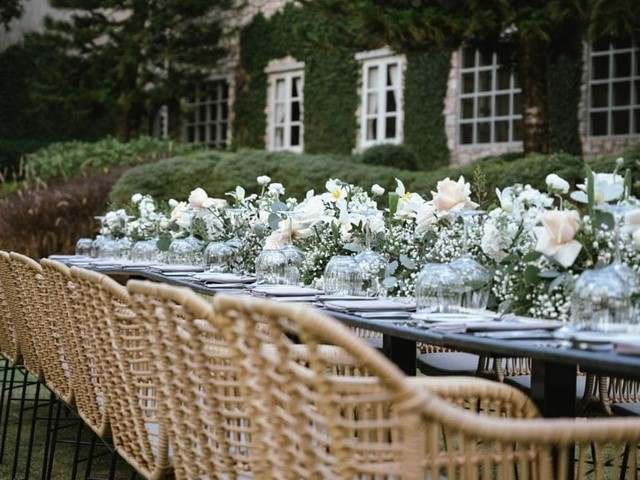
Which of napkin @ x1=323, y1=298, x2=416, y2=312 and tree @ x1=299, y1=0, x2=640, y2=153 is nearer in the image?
napkin @ x1=323, y1=298, x2=416, y2=312

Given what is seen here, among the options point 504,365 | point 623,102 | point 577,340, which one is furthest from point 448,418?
point 623,102

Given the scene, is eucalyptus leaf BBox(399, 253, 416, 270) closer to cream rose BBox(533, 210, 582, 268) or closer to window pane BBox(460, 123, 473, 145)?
cream rose BBox(533, 210, 582, 268)

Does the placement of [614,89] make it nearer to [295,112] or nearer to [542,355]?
[295,112]

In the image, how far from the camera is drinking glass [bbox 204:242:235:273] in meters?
5.55

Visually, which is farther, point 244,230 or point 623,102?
point 623,102

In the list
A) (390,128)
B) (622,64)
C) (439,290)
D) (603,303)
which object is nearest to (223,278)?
(439,290)

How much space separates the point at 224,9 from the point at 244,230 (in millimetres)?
13527

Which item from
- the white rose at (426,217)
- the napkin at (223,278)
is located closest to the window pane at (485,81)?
the napkin at (223,278)

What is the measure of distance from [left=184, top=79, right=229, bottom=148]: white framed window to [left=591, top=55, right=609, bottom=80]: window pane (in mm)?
7642

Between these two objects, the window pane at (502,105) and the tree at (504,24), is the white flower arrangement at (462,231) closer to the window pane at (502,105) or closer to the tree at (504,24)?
the tree at (504,24)

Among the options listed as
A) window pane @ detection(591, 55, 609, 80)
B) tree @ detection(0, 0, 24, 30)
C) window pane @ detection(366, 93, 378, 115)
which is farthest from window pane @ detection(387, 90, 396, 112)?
tree @ detection(0, 0, 24, 30)

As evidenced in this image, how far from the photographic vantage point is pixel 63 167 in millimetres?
16391

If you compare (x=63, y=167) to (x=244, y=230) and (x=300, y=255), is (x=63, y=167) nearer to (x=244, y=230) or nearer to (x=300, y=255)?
(x=244, y=230)

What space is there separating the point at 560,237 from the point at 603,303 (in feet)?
1.19
